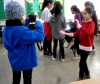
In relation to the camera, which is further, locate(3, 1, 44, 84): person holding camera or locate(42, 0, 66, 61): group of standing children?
locate(42, 0, 66, 61): group of standing children

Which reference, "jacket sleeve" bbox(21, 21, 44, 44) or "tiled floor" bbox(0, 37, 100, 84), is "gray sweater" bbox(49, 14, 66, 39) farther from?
"jacket sleeve" bbox(21, 21, 44, 44)

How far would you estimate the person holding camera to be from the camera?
1.50 metres

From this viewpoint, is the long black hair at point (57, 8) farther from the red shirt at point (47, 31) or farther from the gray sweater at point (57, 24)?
the red shirt at point (47, 31)

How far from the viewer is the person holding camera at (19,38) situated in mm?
1503

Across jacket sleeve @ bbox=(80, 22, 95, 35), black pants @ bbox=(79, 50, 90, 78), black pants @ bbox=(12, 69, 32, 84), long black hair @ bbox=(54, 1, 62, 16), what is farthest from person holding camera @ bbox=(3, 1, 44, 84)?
long black hair @ bbox=(54, 1, 62, 16)

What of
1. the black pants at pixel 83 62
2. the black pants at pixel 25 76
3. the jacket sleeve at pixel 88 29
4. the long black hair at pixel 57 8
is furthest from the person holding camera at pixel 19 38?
the long black hair at pixel 57 8

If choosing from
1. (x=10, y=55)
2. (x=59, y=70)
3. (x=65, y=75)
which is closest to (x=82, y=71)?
(x=65, y=75)

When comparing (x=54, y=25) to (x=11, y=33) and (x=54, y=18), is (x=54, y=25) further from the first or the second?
(x=11, y=33)

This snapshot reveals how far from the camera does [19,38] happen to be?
1.52 m

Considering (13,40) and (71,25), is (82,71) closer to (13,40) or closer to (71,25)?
(13,40)

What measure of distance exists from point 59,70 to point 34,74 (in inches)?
19.3

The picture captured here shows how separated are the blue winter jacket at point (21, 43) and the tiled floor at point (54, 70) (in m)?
1.03

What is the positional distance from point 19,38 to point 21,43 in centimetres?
6

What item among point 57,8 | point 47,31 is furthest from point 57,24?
point 47,31
